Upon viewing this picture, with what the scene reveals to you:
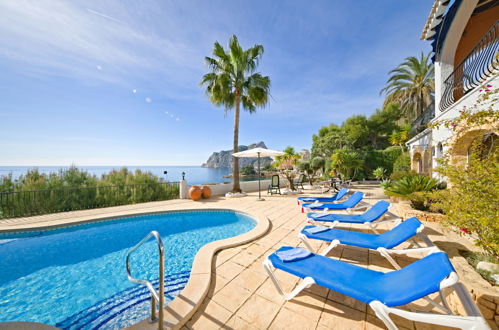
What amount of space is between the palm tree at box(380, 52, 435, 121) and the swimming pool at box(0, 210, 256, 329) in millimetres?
24307

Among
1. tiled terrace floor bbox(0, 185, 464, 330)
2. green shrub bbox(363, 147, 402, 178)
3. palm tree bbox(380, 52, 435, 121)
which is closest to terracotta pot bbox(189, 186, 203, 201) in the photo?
tiled terrace floor bbox(0, 185, 464, 330)

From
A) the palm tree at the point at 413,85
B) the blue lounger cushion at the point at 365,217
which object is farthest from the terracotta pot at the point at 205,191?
the palm tree at the point at 413,85

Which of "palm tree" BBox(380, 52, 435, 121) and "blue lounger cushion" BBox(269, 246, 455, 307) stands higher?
"palm tree" BBox(380, 52, 435, 121)

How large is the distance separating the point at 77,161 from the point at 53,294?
28.6 ft

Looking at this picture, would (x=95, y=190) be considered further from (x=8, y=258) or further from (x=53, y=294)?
(x=53, y=294)

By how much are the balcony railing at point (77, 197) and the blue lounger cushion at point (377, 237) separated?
932cm

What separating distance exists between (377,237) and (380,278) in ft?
4.49

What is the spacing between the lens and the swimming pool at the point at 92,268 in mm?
2672

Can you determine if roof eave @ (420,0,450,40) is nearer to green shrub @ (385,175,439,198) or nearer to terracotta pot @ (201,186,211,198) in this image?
green shrub @ (385,175,439,198)

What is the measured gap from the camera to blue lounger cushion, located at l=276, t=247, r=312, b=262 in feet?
8.10

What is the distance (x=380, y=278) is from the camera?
2.06 metres

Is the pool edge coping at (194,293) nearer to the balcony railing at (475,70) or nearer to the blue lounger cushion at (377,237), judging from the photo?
the blue lounger cushion at (377,237)

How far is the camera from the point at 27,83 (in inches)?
343

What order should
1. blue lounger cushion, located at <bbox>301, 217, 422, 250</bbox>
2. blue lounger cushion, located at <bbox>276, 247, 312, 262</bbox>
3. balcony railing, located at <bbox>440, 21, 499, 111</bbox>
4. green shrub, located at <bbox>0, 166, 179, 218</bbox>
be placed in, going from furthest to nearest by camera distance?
green shrub, located at <bbox>0, 166, 179, 218</bbox>, balcony railing, located at <bbox>440, 21, 499, 111</bbox>, blue lounger cushion, located at <bbox>301, 217, 422, 250</bbox>, blue lounger cushion, located at <bbox>276, 247, 312, 262</bbox>
